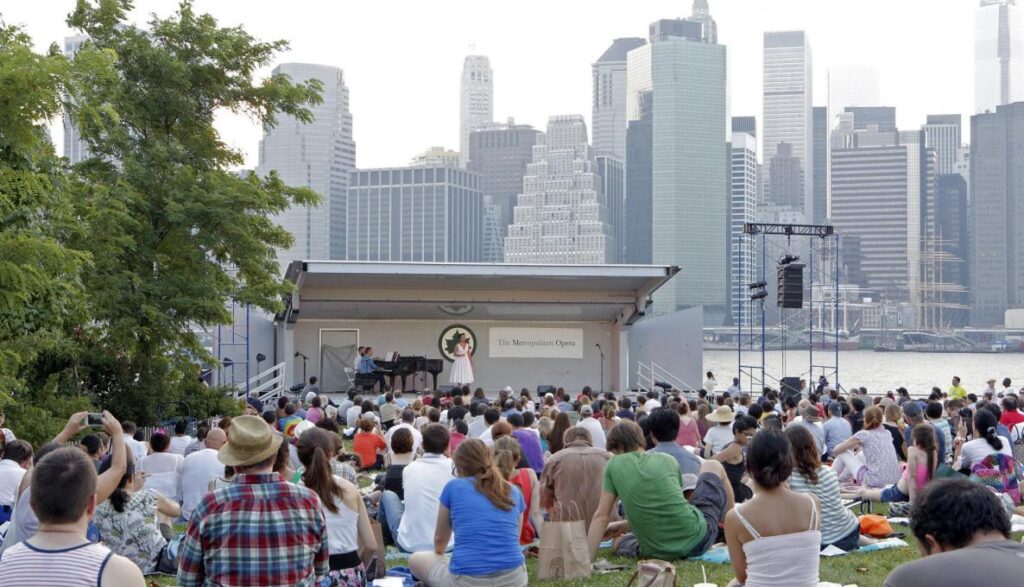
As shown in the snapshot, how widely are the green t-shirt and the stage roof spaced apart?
16.9 meters

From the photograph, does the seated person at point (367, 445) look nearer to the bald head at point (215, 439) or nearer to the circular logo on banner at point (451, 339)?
the bald head at point (215, 439)

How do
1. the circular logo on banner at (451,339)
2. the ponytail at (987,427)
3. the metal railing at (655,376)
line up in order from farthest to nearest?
the circular logo on banner at (451,339) → the metal railing at (655,376) → the ponytail at (987,427)

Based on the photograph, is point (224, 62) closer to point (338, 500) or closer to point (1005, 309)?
point (338, 500)

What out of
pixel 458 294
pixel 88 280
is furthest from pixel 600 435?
pixel 458 294

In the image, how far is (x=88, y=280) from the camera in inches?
Result: 659

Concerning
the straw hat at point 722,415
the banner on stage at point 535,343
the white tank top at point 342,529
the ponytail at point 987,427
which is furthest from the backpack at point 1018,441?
the banner on stage at point 535,343

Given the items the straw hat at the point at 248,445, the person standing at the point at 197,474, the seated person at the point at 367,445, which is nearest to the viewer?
the straw hat at the point at 248,445

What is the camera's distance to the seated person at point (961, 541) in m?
2.67

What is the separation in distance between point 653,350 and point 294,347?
28.5 ft

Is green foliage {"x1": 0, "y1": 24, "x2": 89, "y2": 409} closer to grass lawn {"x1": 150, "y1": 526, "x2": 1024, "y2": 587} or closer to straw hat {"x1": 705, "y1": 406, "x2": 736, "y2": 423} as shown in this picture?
grass lawn {"x1": 150, "y1": 526, "x2": 1024, "y2": 587}

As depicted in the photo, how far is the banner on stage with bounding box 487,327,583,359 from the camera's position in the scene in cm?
2855

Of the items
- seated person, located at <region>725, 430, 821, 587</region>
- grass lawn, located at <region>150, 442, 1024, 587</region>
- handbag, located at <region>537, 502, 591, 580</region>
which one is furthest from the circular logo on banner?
seated person, located at <region>725, 430, 821, 587</region>

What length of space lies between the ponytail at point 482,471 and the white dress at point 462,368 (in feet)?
66.4

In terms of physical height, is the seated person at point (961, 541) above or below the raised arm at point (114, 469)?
above
